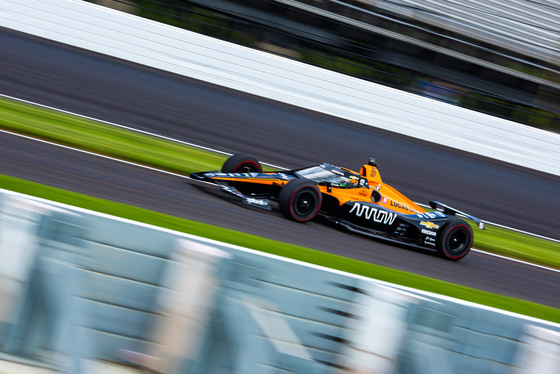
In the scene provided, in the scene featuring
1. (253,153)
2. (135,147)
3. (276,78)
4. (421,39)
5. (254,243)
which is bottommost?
(254,243)

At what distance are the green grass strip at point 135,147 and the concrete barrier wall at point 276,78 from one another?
411 cm

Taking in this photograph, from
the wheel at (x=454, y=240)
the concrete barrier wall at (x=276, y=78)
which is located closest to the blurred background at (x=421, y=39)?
the concrete barrier wall at (x=276, y=78)

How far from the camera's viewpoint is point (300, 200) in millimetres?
8000

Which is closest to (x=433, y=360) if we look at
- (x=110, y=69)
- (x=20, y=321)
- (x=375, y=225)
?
(x=20, y=321)

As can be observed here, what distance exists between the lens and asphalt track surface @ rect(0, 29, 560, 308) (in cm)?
761

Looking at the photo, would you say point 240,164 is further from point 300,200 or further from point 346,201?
point 346,201

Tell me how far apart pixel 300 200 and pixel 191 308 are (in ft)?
15.2

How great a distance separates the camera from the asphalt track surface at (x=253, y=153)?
25.0ft

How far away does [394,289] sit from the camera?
11.8 feet

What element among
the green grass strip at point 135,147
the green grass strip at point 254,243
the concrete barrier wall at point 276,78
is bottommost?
the green grass strip at point 254,243

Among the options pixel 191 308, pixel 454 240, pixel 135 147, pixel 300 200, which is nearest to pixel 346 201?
pixel 300 200

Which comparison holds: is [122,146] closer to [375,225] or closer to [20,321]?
[375,225]

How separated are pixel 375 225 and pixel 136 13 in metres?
8.98

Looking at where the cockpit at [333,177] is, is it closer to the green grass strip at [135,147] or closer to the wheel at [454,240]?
the wheel at [454,240]
